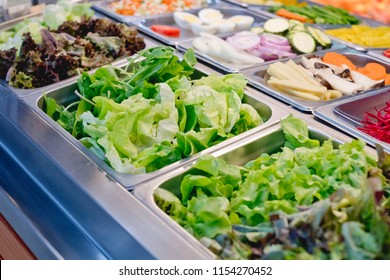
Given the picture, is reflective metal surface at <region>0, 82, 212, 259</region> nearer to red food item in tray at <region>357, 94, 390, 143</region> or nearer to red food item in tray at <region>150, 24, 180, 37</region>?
red food item in tray at <region>357, 94, 390, 143</region>

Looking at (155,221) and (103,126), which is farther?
(103,126)

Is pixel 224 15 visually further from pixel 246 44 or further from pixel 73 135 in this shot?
pixel 73 135

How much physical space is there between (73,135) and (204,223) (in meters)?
0.81

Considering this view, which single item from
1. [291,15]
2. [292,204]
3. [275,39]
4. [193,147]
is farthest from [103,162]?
[291,15]

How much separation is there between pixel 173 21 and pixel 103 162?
210 centimetres

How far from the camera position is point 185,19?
3.54m

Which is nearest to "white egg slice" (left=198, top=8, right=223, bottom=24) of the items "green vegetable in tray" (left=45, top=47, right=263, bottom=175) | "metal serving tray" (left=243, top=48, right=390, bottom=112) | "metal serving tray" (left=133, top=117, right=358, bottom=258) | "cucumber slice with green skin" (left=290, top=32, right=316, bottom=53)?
"cucumber slice with green skin" (left=290, top=32, right=316, bottom=53)

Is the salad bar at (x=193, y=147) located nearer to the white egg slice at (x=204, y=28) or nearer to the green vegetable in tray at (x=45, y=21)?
the green vegetable in tray at (x=45, y=21)

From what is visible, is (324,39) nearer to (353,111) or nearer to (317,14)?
(317,14)

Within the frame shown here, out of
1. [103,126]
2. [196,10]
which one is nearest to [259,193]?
[103,126]

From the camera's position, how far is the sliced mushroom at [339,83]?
2.53 meters

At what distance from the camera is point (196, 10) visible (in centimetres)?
381

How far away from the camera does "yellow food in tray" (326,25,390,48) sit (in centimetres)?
321

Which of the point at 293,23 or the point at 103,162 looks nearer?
the point at 103,162
